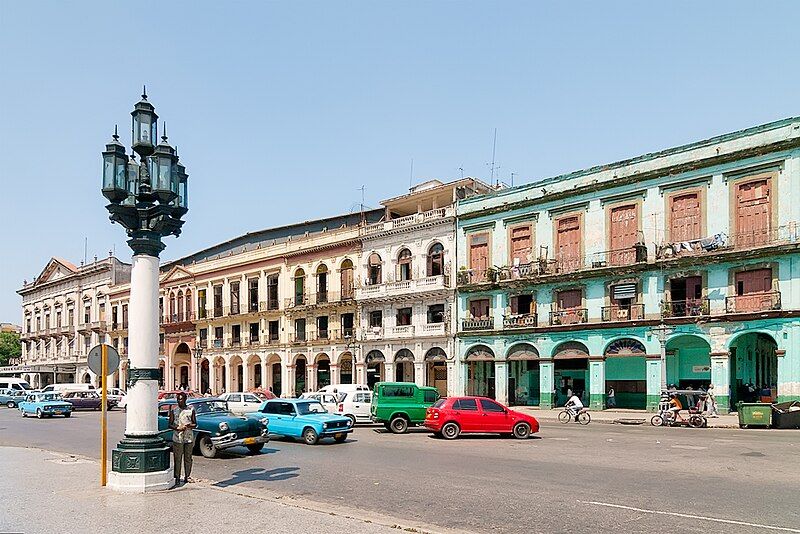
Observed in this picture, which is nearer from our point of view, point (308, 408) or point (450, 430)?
point (308, 408)

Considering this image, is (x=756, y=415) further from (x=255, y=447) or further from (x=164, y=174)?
(x=164, y=174)

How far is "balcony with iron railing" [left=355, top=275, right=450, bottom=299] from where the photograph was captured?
45.5m

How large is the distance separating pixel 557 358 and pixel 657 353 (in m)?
5.97

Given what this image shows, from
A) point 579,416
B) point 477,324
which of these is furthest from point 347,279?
point 579,416

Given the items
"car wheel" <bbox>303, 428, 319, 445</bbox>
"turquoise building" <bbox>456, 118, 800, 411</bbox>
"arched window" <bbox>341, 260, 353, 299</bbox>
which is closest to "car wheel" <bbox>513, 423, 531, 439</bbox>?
"car wheel" <bbox>303, 428, 319, 445</bbox>

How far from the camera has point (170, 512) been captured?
33.3 ft

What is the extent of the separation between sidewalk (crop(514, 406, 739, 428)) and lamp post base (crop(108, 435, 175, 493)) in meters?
24.4

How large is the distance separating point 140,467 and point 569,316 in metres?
31.1

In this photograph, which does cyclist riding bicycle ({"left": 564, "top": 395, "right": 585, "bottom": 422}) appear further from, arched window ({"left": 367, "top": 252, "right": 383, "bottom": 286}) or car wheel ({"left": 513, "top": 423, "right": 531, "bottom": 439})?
arched window ({"left": 367, "top": 252, "right": 383, "bottom": 286})

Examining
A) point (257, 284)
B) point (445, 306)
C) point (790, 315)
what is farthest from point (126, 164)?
point (257, 284)

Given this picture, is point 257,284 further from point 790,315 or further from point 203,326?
point 790,315

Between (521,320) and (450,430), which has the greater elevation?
(521,320)

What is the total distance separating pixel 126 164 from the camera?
12766mm

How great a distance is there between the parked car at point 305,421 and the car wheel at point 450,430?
3169 millimetres
